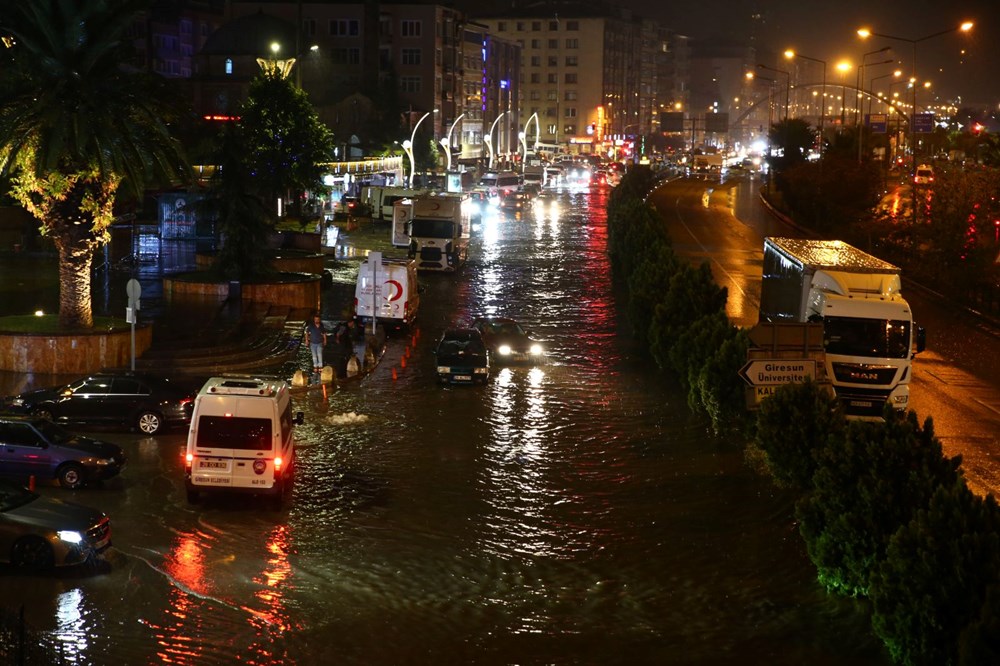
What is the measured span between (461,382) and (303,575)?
15166 mm

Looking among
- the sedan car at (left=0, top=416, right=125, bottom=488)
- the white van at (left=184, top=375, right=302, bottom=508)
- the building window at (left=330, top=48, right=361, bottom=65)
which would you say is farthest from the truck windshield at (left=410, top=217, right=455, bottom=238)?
the building window at (left=330, top=48, right=361, bottom=65)

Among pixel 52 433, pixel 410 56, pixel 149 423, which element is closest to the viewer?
pixel 52 433

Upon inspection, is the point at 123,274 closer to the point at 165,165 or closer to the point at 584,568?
the point at 165,165

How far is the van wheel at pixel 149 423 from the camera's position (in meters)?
26.0

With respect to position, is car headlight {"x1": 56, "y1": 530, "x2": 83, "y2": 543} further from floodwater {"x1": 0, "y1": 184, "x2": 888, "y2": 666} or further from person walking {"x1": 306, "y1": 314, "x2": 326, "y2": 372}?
person walking {"x1": 306, "y1": 314, "x2": 326, "y2": 372}

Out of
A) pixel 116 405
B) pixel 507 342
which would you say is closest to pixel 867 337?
pixel 507 342

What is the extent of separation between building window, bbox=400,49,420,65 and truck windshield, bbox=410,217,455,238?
73.0 m

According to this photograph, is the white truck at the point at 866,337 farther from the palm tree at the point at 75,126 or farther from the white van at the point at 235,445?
the palm tree at the point at 75,126

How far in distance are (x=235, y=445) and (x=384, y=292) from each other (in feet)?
64.7

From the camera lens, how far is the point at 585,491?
23016mm

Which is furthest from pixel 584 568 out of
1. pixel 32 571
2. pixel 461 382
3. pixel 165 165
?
pixel 165 165

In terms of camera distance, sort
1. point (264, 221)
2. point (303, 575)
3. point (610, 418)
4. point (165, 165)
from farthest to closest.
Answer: point (264, 221), point (165, 165), point (610, 418), point (303, 575)

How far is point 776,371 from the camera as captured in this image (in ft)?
73.3

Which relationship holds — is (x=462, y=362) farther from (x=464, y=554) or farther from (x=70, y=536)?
(x=70, y=536)
